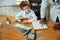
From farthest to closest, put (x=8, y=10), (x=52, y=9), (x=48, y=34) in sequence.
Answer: (x=8, y=10), (x=52, y=9), (x=48, y=34)

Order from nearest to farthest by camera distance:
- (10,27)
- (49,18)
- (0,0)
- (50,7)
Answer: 1. (10,27)
2. (50,7)
3. (49,18)
4. (0,0)

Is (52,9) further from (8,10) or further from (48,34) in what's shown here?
(8,10)

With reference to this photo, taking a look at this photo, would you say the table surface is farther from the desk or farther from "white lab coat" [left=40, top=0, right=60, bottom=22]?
"white lab coat" [left=40, top=0, right=60, bottom=22]

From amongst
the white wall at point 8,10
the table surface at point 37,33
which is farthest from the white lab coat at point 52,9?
the white wall at point 8,10

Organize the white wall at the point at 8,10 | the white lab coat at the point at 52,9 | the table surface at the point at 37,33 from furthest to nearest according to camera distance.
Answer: the white wall at the point at 8,10 < the white lab coat at the point at 52,9 < the table surface at the point at 37,33

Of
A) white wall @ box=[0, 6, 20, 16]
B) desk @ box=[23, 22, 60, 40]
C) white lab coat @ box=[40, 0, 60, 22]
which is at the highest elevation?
white lab coat @ box=[40, 0, 60, 22]

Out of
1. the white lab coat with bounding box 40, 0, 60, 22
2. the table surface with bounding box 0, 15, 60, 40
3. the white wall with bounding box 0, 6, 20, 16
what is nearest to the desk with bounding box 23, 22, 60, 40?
the table surface with bounding box 0, 15, 60, 40

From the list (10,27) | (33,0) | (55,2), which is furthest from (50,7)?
(10,27)

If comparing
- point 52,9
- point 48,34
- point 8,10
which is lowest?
point 8,10

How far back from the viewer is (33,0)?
2941 mm

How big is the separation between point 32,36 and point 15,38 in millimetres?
200

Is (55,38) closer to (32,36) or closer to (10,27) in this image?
(32,36)

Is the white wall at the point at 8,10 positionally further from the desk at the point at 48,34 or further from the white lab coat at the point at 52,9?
the desk at the point at 48,34

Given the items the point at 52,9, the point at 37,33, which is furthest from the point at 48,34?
the point at 52,9
